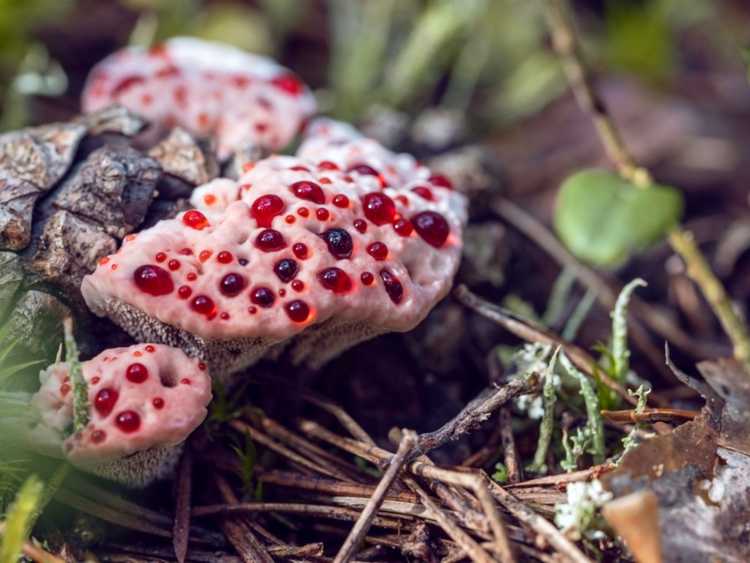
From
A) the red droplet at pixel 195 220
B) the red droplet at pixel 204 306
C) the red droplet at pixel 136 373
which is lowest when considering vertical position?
the red droplet at pixel 136 373

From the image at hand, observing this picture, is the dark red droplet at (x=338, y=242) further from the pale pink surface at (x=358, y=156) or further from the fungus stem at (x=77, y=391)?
the fungus stem at (x=77, y=391)

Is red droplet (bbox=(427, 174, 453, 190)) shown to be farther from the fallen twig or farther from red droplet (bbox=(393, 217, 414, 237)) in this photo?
the fallen twig

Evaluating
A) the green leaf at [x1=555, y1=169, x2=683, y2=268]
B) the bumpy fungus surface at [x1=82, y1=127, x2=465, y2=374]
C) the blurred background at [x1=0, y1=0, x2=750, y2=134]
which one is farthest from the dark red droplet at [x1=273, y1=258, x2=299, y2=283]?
the blurred background at [x1=0, y1=0, x2=750, y2=134]

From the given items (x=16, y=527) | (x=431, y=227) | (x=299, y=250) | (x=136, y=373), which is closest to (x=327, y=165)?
(x=431, y=227)

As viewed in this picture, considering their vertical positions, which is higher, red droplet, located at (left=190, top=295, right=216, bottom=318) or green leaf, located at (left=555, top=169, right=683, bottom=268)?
green leaf, located at (left=555, top=169, right=683, bottom=268)

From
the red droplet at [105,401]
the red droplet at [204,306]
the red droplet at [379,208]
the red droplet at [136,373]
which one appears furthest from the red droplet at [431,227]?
the red droplet at [105,401]

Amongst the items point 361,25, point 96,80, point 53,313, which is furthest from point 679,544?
point 361,25

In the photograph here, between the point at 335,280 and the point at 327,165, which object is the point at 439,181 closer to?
the point at 327,165
